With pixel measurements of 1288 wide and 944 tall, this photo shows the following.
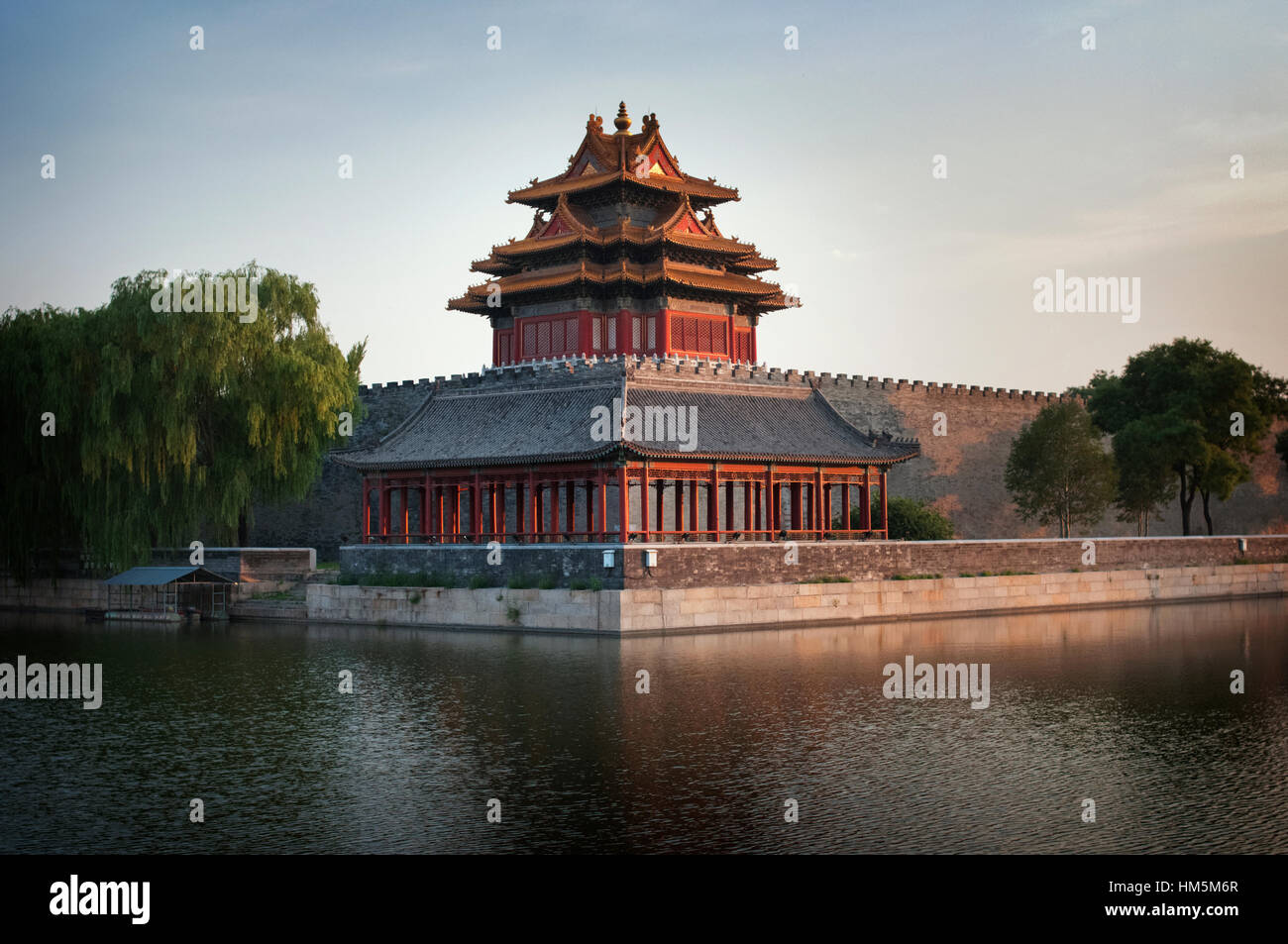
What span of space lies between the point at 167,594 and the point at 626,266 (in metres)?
15.2

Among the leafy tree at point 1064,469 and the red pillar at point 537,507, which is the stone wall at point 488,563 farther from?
the leafy tree at point 1064,469

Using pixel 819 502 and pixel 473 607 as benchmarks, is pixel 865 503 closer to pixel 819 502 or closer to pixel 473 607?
pixel 819 502

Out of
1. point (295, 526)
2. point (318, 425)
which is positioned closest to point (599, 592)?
point (318, 425)

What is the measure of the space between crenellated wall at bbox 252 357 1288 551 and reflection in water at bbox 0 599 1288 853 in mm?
15914

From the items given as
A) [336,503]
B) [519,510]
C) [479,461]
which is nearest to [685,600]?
[479,461]

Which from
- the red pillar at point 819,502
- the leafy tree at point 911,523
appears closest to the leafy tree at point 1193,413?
the leafy tree at point 911,523

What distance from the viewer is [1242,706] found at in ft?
58.1

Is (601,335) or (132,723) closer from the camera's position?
(132,723)

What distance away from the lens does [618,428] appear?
29469 millimetres

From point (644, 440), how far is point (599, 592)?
4161 mm

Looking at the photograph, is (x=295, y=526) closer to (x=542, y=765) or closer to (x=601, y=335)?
(x=601, y=335)

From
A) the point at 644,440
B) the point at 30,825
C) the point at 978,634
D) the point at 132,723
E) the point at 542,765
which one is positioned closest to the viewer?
the point at 30,825

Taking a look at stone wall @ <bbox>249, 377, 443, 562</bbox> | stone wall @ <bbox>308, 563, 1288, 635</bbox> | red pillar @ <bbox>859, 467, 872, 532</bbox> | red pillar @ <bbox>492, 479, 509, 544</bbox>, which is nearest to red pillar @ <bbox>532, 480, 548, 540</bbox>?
red pillar @ <bbox>492, 479, 509, 544</bbox>
